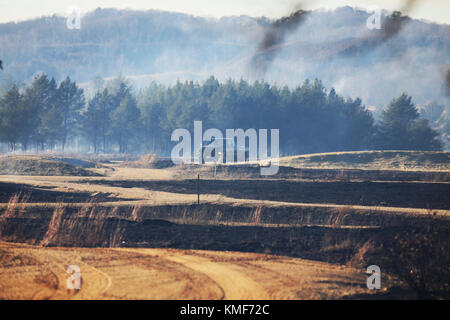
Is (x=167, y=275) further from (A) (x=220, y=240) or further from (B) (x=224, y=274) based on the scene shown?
(A) (x=220, y=240)

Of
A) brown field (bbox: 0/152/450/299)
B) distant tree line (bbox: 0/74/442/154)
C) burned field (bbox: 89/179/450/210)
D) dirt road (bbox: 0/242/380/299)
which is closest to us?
dirt road (bbox: 0/242/380/299)

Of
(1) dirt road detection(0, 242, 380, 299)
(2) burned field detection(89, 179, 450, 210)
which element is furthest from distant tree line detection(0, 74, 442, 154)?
(1) dirt road detection(0, 242, 380, 299)

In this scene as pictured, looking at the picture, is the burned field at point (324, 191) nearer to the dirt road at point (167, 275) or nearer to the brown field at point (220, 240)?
the brown field at point (220, 240)

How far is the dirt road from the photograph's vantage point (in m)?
13.1

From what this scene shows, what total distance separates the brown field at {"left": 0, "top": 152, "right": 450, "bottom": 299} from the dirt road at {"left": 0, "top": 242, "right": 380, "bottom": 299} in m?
0.03

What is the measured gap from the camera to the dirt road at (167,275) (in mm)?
13141

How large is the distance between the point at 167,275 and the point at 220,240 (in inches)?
247

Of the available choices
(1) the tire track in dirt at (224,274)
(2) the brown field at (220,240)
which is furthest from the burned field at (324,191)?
(1) the tire track in dirt at (224,274)

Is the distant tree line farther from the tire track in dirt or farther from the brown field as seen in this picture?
the tire track in dirt

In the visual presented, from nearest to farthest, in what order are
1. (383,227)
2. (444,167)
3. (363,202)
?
(383,227), (363,202), (444,167)

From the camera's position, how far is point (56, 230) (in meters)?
20.0
